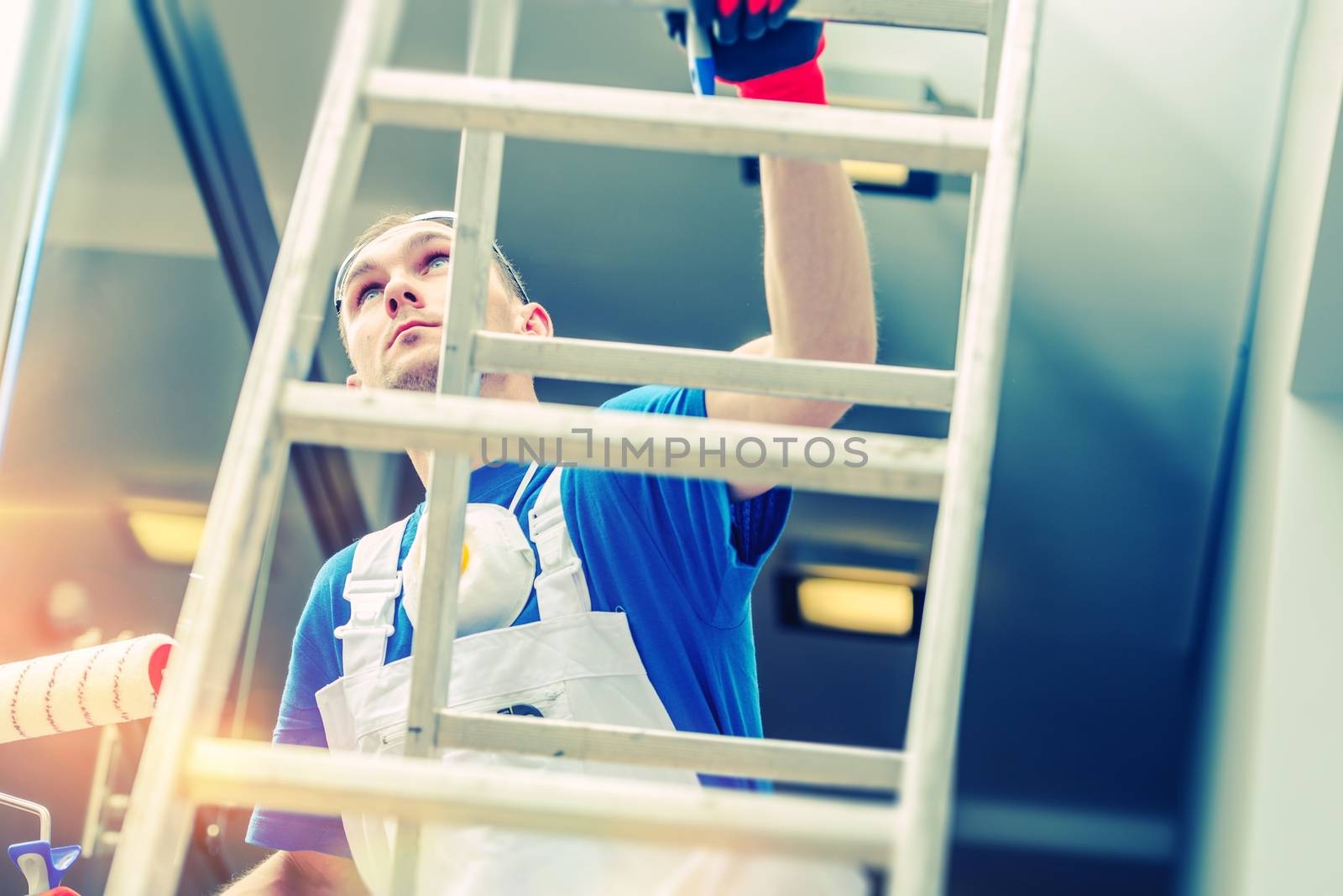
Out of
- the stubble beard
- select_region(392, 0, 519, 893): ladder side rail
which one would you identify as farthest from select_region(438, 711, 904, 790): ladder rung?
the stubble beard

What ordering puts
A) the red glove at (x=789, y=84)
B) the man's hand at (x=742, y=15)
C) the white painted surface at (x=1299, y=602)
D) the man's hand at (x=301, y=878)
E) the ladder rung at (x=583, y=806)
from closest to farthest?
the ladder rung at (x=583, y=806)
the man's hand at (x=742, y=15)
the red glove at (x=789, y=84)
the man's hand at (x=301, y=878)
the white painted surface at (x=1299, y=602)

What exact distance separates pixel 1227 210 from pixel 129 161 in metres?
2.19

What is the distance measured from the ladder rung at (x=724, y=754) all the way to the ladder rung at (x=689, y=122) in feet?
1.07

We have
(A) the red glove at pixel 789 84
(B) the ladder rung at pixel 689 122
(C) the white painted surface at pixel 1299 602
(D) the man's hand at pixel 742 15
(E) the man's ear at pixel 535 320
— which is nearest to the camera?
(B) the ladder rung at pixel 689 122

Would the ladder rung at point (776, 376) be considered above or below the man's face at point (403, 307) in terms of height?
below

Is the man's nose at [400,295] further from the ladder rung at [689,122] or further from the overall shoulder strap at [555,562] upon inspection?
the ladder rung at [689,122]

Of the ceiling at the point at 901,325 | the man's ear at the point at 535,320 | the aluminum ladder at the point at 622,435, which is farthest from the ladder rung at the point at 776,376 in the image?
the ceiling at the point at 901,325

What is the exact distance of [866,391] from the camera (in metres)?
0.72

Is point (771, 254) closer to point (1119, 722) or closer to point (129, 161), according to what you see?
point (129, 161)

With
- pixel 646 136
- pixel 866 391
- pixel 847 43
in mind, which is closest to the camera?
pixel 646 136

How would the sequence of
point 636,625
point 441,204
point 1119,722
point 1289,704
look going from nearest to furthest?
1. point 636,625
2. point 1289,704
3. point 441,204
4. point 1119,722

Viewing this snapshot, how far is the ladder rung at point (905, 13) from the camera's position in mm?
750

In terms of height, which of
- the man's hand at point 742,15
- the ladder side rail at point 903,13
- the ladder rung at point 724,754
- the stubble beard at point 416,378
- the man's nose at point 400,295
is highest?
the ladder side rail at point 903,13

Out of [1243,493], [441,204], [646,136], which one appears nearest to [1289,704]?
[1243,493]
